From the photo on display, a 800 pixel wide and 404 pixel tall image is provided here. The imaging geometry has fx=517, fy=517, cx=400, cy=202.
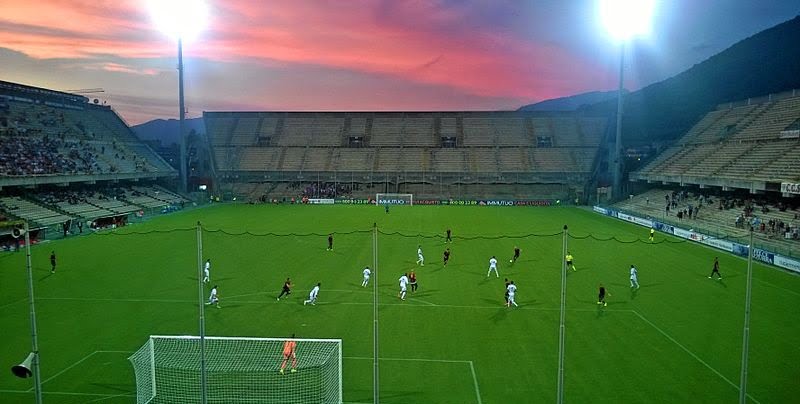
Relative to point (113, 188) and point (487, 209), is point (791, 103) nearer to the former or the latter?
point (487, 209)

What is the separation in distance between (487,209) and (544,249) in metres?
29.4

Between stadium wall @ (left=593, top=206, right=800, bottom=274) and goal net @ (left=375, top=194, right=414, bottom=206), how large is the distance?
92.1 feet

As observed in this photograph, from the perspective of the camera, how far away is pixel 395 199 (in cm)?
7306

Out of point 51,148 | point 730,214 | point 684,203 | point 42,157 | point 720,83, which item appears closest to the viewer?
point 730,214

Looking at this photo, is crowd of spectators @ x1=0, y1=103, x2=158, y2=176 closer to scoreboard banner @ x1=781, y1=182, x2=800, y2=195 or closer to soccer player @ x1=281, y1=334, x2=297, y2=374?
soccer player @ x1=281, y1=334, x2=297, y2=374

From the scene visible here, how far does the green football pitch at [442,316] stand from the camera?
14.4 meters

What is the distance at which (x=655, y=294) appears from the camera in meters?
23.5

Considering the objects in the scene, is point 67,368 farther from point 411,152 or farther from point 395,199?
point 411,152

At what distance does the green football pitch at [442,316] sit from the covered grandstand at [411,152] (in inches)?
1552

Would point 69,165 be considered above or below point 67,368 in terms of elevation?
above

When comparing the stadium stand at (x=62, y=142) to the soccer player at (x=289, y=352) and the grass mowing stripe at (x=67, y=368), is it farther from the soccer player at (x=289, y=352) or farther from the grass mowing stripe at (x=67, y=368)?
the soccer player at (x=289, y=352)

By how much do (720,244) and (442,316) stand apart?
84.3ft

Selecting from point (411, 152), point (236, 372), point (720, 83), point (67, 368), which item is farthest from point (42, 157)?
point (720, 83)

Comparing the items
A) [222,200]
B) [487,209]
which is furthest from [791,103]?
[222,200]
